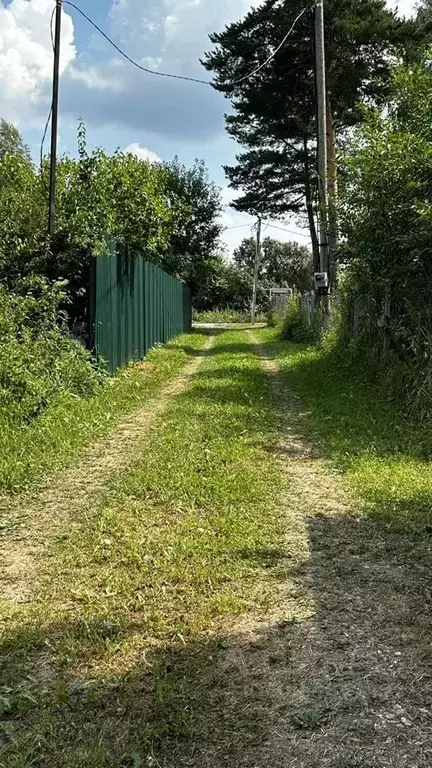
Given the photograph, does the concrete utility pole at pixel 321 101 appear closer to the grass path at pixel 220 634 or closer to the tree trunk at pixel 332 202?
the tree trunk at pixel 332 202

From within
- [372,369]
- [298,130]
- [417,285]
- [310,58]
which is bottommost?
[372,369]

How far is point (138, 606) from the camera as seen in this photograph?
3008 millimetres

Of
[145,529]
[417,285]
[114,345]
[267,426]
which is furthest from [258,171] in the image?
[145,529]

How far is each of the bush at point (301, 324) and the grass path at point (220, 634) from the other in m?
10.2

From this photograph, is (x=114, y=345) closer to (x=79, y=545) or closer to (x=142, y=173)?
(x=79, y=545)

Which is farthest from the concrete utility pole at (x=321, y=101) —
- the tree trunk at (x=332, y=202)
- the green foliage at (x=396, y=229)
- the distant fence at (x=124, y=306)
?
the distant fence at (x=124, y=306)

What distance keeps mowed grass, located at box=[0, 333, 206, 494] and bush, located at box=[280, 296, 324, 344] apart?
227 inches

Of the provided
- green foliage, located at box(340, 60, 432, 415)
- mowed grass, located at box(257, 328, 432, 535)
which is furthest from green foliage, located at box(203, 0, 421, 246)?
mowed grass, located at box(257, 328, 432, 535)

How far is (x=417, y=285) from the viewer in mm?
7840

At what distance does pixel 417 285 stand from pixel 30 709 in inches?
266

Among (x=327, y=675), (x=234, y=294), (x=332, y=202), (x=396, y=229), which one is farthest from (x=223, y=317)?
(x=327, y=675)

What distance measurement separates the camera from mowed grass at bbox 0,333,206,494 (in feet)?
16.6

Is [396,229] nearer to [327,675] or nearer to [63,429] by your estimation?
[63,429]

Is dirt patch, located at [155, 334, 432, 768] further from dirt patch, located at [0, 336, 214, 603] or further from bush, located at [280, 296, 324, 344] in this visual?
bush, located at [280, 296, 324, 344]
